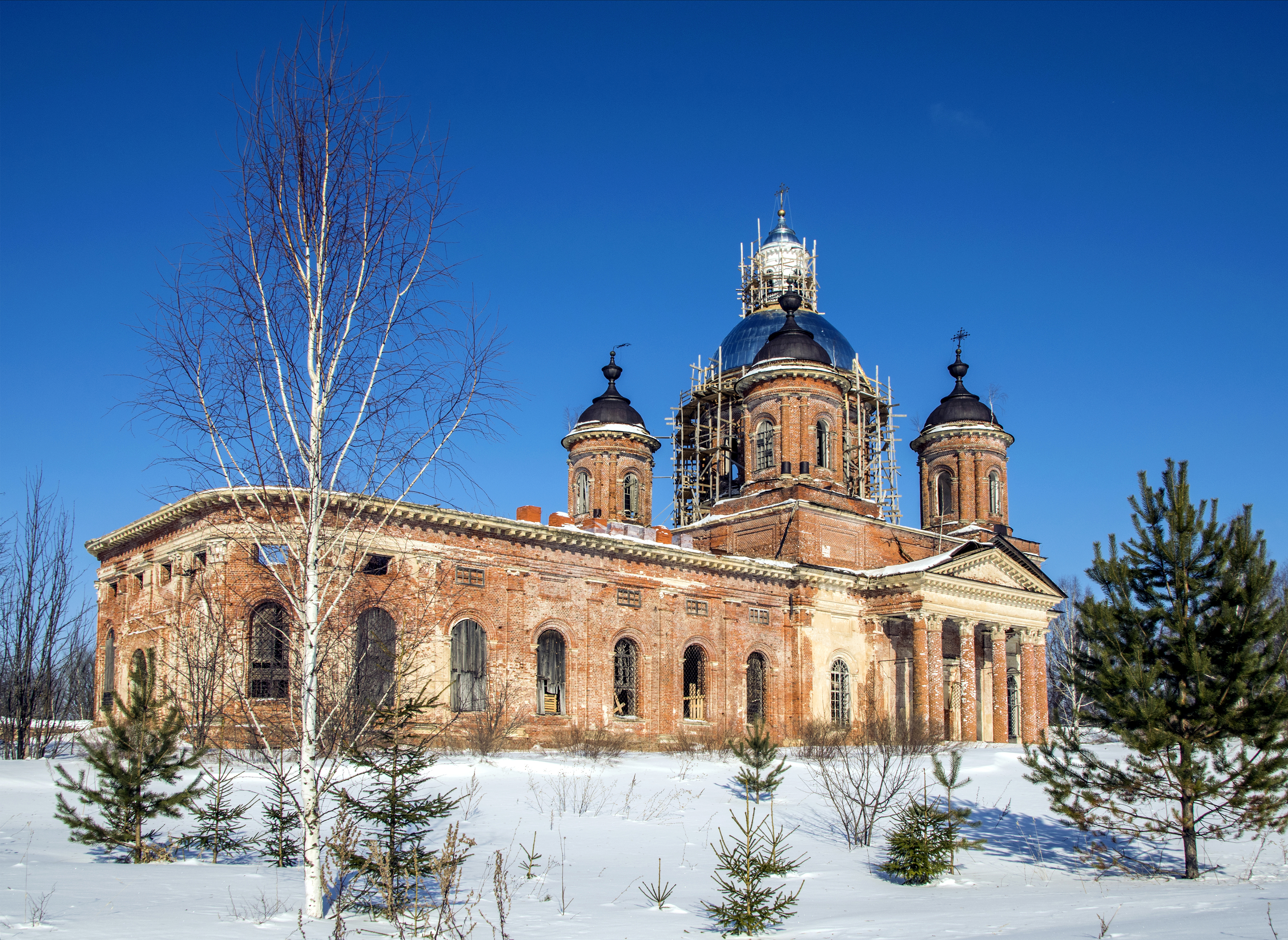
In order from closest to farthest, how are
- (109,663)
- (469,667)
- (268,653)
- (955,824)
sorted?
(955,824) → (268,653) → (469,667) → (109,663)

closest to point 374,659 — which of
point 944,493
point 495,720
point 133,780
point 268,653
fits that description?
point 268,653

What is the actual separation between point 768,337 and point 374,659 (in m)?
26.1

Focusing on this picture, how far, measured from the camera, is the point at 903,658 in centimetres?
3600

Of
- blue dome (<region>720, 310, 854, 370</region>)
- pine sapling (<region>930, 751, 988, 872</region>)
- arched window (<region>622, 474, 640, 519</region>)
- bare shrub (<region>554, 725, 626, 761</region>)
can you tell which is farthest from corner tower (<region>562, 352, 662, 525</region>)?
pine sapling (<region>930, 751, 988, 872</region>)

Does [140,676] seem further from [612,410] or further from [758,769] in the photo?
[612,410]

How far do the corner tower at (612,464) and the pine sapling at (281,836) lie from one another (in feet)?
95.8

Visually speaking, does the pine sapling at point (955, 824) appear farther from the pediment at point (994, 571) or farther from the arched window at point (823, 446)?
the arched window at point (823, 446)

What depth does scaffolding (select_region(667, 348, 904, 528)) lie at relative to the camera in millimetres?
42688

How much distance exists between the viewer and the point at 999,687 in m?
37.0

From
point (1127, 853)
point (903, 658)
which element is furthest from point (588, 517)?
point (1127, 853)

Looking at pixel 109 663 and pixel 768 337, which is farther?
pixel 768 337

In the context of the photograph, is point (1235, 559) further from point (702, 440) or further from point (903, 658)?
point (702, 440)

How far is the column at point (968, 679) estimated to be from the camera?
1398 inches

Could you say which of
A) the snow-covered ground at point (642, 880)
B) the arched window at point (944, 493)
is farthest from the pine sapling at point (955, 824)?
the arched window at point (944, 493)
